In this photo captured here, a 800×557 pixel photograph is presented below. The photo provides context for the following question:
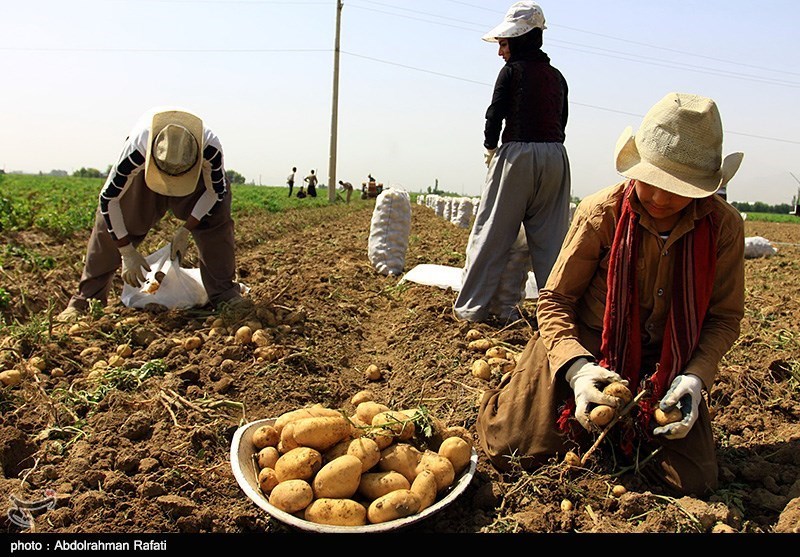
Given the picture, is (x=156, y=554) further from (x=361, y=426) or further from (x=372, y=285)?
(x=372, y=285)

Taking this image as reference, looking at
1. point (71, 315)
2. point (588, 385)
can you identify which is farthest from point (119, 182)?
point (588, 385)

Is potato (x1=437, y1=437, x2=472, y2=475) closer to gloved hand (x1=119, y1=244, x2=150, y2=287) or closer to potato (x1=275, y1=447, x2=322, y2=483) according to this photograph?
potato (x1=275, y1=447, x2=322, y2=483)

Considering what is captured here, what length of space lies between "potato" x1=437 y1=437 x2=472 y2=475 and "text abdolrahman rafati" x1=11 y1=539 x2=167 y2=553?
96 cm

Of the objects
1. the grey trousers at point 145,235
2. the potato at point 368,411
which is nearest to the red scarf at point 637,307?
the potato at point 368,411

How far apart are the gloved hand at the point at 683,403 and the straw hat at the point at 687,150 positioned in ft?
2.24

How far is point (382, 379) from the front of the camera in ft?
12.3

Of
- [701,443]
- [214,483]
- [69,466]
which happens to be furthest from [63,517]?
[701,443]

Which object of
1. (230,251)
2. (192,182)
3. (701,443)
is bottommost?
(701,443)

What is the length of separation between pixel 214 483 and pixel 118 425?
2.03ft

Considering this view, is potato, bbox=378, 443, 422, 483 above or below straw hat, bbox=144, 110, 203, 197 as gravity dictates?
below

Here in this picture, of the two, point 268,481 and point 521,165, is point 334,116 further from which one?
point 268,481

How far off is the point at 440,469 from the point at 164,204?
10.5 ft

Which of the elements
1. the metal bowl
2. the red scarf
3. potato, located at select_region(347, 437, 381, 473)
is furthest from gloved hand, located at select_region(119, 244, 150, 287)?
the red scarf

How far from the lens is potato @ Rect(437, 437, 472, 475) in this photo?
2.28 metres
